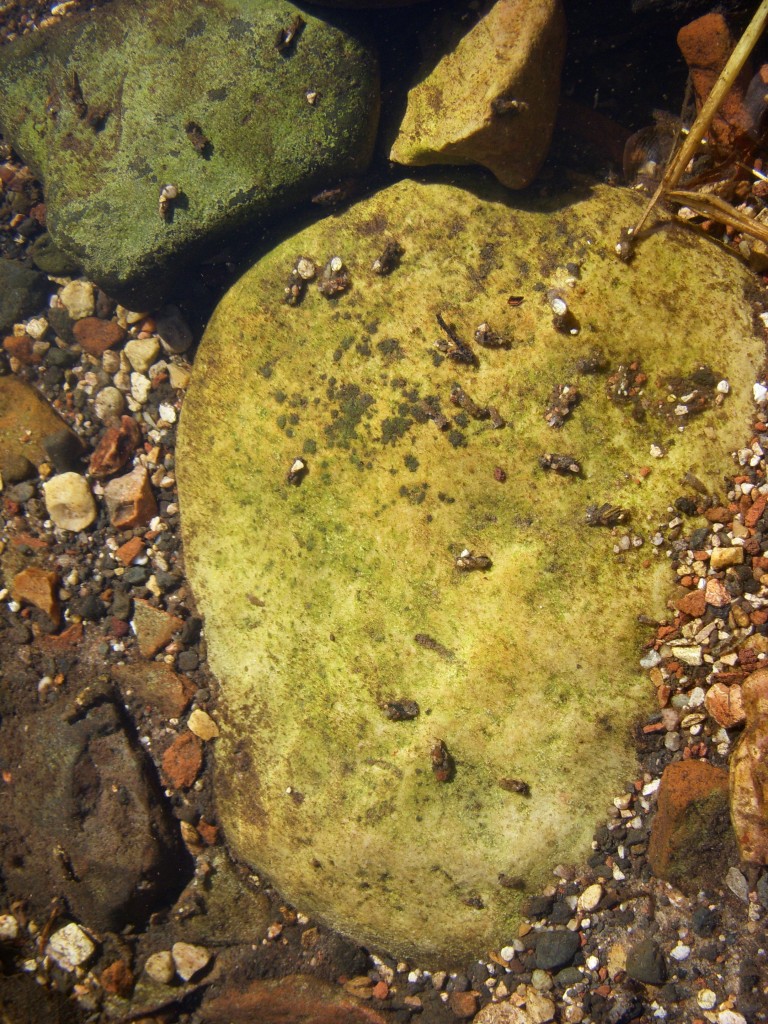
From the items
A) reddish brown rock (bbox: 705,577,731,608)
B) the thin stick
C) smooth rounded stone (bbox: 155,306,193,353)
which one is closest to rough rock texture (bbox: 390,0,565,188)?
the thin stick

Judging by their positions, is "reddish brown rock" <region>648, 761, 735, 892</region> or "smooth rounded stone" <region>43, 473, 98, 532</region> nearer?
"reddish brown rock" <region>648, 761, 735, 892</region>

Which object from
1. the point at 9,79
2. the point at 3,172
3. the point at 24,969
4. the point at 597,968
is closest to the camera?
the point at 597,968

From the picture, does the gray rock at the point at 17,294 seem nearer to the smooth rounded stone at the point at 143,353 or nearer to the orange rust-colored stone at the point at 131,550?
the smooth rounded stone at the point at 143,353

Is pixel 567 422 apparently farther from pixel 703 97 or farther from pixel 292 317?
pixel 703 97

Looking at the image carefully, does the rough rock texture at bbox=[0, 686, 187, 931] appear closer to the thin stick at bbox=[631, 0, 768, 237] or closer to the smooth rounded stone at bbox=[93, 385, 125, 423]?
the smooth rounded stone at bbox=[93, 385, 125, 423]

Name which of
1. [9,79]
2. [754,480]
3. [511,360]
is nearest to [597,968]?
[754,480]

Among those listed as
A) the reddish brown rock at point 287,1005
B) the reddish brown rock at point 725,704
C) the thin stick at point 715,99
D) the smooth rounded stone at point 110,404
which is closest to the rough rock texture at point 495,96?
the thin stick at point 715,99

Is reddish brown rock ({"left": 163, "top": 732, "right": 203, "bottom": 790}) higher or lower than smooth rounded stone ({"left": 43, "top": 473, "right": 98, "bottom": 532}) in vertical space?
lower
